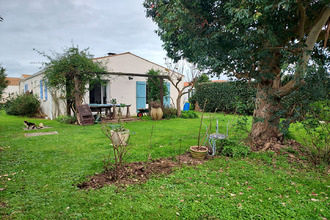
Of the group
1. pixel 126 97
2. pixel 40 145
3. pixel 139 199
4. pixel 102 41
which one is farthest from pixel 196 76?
pixel 139 199

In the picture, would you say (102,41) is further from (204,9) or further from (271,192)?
(271,192)

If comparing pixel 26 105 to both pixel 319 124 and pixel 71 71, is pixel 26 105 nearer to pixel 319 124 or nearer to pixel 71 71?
pixel 71 71

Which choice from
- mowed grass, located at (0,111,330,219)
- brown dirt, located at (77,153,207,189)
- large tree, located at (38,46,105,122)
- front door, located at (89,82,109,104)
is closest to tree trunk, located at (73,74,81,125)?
large tree, located at (38,46,105,122)

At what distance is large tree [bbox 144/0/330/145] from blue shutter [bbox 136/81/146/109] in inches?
316

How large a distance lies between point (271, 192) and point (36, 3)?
927 centimetres

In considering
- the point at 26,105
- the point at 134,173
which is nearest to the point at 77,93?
the point at 26,105

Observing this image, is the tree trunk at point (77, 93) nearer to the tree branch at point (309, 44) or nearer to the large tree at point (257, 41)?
the large tree at point (257, 41)

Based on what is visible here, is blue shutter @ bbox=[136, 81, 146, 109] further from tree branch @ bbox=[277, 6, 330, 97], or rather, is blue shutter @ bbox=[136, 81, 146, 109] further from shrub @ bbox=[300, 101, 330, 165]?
shrub @ bbox=[300, 101, 330, 165]

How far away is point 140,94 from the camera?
12820mm

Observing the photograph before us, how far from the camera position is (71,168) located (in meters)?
3.33

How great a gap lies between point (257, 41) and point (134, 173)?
3726 millimetres

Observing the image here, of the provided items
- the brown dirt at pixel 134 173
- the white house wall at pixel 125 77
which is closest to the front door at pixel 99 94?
the white house wall at pixel 125 77

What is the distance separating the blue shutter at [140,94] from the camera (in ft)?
41.5

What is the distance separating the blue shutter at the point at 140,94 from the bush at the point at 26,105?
6628mm
